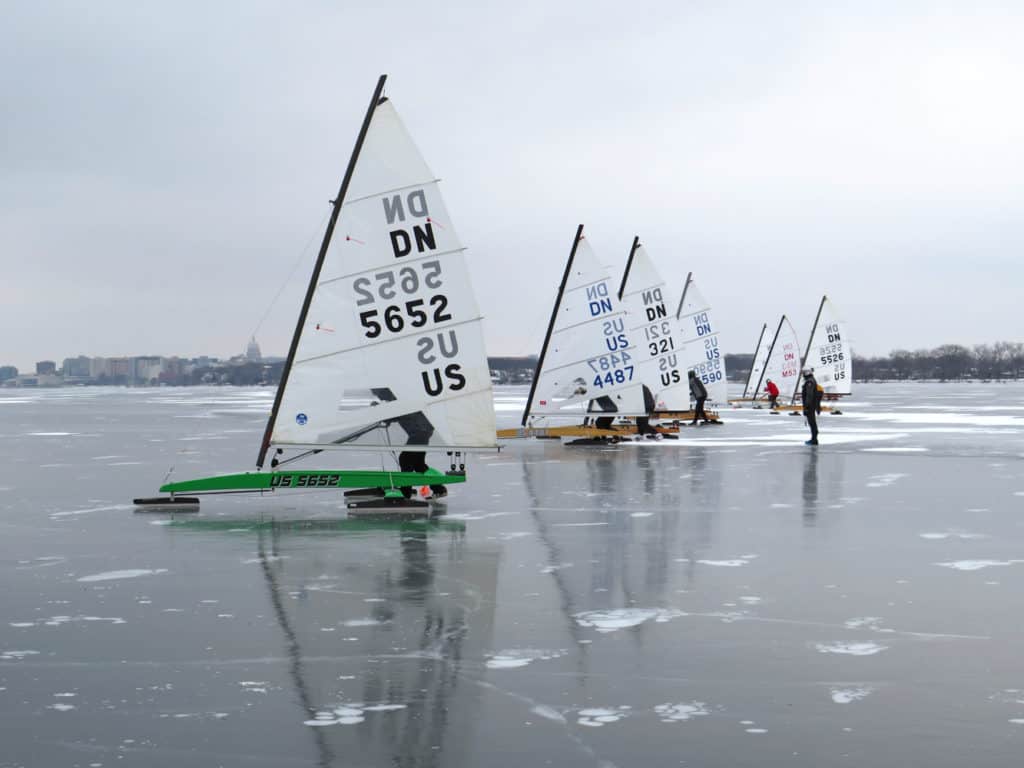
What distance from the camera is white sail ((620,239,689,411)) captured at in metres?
29.9

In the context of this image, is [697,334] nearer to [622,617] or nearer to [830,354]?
[830,354]

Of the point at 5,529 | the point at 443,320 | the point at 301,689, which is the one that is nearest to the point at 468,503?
the point at 443,320

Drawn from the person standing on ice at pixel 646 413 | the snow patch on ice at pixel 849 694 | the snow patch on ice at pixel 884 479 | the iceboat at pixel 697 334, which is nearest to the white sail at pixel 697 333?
the iceboat at pixel 697 334

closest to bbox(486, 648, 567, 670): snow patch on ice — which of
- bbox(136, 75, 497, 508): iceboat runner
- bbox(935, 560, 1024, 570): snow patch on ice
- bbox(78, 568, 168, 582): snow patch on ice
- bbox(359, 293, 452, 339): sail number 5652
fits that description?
bbox(78, 568, 168, 582): snow patch on ice

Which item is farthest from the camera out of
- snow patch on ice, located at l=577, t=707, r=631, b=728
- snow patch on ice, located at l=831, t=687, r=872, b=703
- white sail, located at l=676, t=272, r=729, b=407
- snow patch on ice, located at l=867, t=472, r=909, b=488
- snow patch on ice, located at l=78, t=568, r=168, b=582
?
white sail, located at l=676, t=272, r=729, b=407

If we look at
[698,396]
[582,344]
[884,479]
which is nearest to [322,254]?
[884,479]

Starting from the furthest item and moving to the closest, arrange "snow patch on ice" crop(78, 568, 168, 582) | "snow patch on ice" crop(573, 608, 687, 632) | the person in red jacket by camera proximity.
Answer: the person in red jacket, "snow patch on ice" crop(78, 568, 168, 582), "snow patch on ice" crop(573, 608, 687, 632)

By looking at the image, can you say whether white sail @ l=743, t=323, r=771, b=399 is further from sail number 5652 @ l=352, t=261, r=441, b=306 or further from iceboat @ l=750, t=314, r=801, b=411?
sail number 5652 @ l=352, t=261, r=441, b=306

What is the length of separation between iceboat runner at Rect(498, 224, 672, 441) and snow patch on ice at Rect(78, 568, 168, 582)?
15.0 m

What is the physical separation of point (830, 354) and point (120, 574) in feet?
137

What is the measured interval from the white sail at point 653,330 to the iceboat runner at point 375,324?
15657mm

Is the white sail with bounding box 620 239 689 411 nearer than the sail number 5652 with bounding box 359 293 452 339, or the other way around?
the sail number 5652 with bounding box 359 293 452 339

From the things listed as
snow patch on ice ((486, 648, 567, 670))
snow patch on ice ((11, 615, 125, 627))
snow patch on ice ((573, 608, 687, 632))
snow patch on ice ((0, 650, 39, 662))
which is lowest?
snow patch on ice ((486, 648, 567, 670))

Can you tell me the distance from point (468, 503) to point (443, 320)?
7.65 feet
